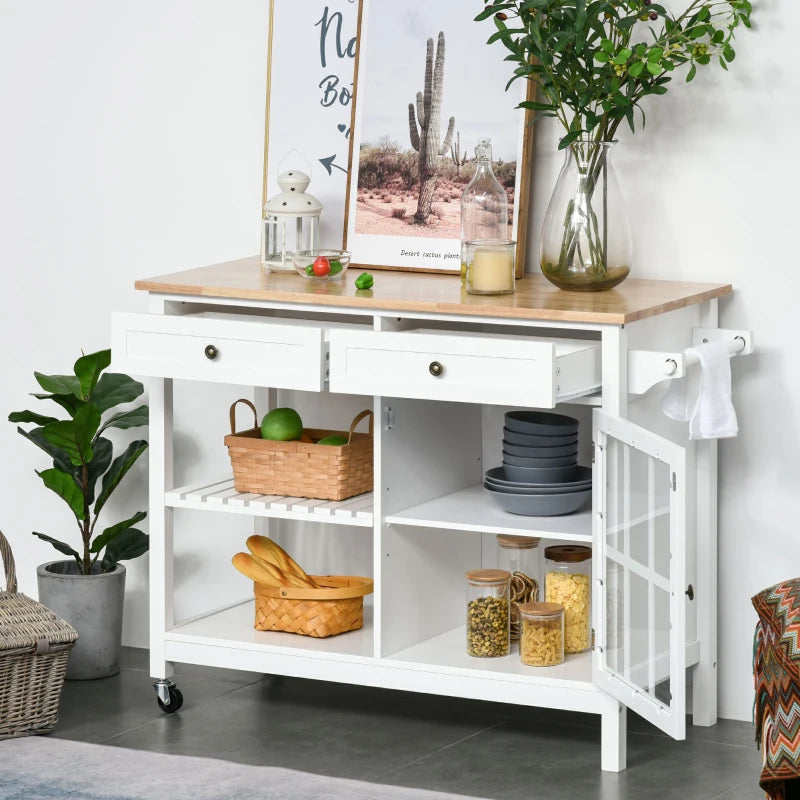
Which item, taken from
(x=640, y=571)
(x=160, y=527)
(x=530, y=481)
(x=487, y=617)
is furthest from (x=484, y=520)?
(x=160, y=527)

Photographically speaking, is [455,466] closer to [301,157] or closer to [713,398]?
[713,398]

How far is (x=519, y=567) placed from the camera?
11.3 feet

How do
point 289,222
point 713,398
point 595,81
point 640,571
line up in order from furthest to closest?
point 289,222 → point 595,81 → point 713,398 → point 640,571

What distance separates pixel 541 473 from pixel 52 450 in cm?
128

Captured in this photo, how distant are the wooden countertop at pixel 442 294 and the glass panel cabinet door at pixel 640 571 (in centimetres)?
22

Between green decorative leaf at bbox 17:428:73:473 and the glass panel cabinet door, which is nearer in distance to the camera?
the glass panel cabinet door

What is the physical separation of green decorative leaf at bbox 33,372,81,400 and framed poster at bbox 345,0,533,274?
29.7 inches

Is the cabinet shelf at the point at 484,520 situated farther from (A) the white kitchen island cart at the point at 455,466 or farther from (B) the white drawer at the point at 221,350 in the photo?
(B) the white drawer at the point at 221,350

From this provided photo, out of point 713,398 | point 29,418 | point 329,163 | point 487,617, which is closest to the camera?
point 713,398

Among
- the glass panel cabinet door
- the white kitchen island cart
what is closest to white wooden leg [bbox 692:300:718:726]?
the white kitchen island cart

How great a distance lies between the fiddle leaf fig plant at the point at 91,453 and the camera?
3.76 metres

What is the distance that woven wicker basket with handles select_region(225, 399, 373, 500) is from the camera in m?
3.37

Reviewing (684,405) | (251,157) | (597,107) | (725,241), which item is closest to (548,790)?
(684,405)

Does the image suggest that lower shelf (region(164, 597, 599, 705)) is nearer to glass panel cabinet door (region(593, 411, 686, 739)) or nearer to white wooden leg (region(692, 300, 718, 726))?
glass panel cabinet door (region(593, 411, 686, 739))
